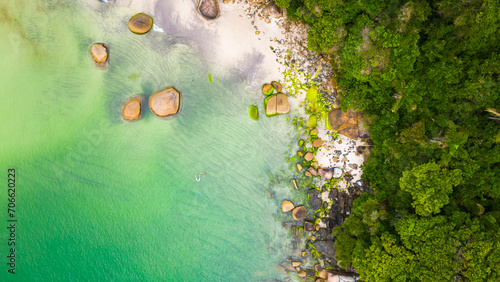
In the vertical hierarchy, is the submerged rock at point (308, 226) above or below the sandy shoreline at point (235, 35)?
below

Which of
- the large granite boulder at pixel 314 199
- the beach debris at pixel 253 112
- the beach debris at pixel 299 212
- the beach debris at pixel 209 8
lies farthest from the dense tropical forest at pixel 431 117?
the beach debris at pixel 253 112

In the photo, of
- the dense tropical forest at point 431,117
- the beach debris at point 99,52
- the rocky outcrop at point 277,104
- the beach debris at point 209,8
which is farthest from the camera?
the rocky outcrop at point 277,104

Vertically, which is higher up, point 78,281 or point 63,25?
point 63,25

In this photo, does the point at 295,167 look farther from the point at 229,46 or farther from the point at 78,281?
the point at 78,281

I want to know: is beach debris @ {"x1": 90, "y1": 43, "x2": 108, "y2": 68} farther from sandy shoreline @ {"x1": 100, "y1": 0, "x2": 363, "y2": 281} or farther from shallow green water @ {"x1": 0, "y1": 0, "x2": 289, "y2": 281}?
sandy shoreline @ {"x1": 100, "y1": 0, "x2": 363, "y2": 281}

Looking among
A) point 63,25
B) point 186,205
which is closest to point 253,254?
point 186,205

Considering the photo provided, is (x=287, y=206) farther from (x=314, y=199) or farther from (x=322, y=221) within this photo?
(x=322, y=221)

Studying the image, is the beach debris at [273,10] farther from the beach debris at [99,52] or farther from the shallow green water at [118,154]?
the beach debris at [99,52]
